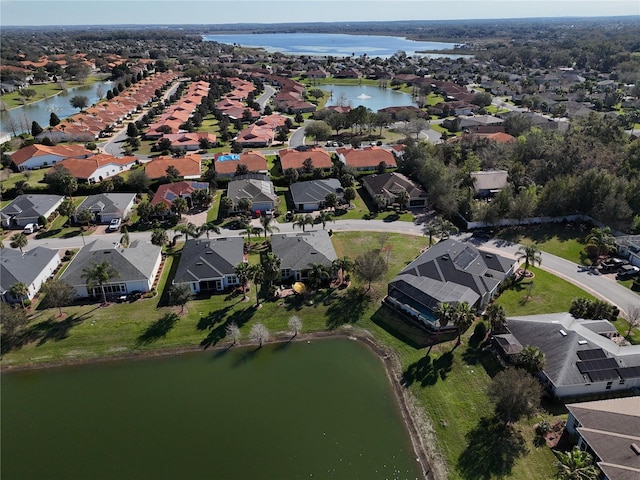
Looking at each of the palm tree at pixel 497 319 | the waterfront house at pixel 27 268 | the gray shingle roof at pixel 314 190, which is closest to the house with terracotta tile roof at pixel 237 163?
the gray shingle roof at pixel 314 190

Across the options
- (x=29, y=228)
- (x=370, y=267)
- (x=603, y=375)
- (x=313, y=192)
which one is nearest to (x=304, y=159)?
(x=313, y=192)

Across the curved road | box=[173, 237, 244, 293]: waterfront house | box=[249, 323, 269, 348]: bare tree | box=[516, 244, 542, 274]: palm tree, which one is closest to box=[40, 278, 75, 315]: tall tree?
box=[173, 237, 244, 293]: waterfront house

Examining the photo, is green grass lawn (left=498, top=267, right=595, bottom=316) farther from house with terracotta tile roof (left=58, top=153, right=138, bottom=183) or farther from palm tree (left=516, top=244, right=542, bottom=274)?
house with terracotta tile roof (left=58, top=153, right=138, bottom=183)

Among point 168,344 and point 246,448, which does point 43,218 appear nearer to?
point 168,344

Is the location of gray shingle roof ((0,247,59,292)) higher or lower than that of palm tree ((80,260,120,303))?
lower

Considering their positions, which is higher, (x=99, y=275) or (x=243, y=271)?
(x=99, y=275)

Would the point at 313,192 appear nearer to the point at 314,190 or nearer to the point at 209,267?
the point at 314,190

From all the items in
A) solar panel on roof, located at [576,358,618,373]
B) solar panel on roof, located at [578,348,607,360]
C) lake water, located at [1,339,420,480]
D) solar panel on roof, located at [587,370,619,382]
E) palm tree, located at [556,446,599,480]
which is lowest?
lake water, located at [1,339,420,480]
